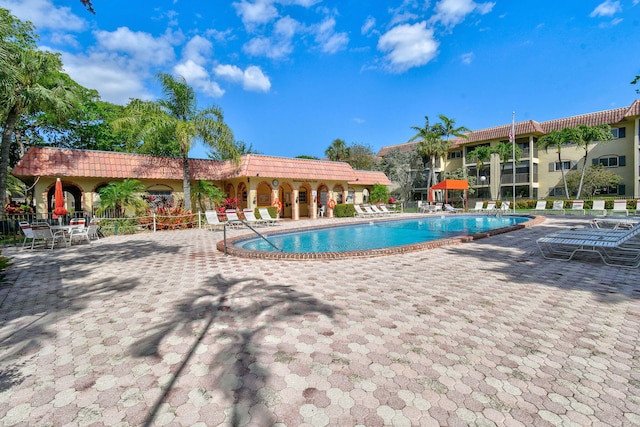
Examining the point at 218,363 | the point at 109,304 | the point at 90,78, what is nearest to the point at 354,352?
the point at 218,363

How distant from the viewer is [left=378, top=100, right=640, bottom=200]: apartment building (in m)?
28.2

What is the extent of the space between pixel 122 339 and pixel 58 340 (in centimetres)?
72

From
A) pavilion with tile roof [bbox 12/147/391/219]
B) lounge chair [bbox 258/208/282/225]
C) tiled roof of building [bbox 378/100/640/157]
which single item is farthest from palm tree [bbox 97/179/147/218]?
tiled roof of building [bbox 378/100/640/157]

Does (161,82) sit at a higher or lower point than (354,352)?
higher

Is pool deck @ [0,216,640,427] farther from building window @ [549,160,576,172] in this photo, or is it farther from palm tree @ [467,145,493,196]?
building window @ [549,160,576,172]

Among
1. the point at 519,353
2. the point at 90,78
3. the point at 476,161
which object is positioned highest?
the point at 90,78

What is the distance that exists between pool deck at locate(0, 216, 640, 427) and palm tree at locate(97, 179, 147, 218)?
949 centimetres

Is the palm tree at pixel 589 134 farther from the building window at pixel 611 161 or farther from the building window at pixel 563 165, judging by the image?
the building window at pixel 563 165

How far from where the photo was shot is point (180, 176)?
19047 millimetres

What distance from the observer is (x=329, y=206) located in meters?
24.1

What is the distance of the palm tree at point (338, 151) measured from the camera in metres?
41.1

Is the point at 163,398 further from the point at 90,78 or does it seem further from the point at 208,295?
the point at 90,78

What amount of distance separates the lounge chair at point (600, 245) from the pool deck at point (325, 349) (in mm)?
892

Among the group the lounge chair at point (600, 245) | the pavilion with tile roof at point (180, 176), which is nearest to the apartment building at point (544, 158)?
the pavilion with tile roof at point (180, 176)
